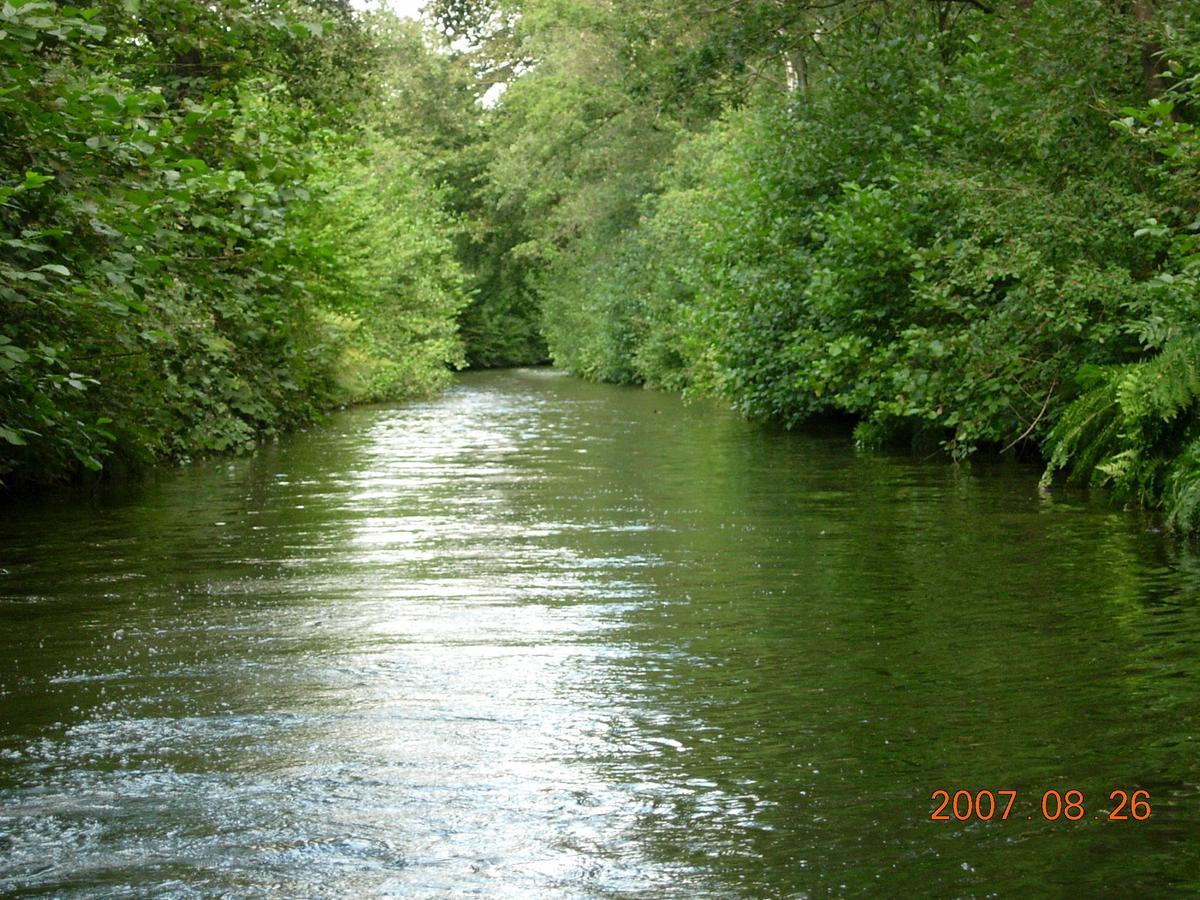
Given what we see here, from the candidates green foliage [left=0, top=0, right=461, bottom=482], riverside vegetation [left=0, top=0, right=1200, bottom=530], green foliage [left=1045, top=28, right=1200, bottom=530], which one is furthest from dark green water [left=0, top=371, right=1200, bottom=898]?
riverside vegetation [left=0, top=0, right=1200, bottom=530]

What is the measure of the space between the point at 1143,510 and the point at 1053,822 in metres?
8.86

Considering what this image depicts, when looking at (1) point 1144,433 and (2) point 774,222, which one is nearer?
(1) point 1144,433

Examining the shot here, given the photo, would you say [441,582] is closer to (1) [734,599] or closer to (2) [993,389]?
(1) [734,599]

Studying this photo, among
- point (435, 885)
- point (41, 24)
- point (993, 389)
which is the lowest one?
point (435, 885)

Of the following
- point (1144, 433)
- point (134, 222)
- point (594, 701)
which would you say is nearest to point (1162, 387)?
point (1144, 433)

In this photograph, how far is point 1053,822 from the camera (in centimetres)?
527

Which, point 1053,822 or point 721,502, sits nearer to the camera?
point 1053,822

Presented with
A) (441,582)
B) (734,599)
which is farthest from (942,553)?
(441,582)

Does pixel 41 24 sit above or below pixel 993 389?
above
